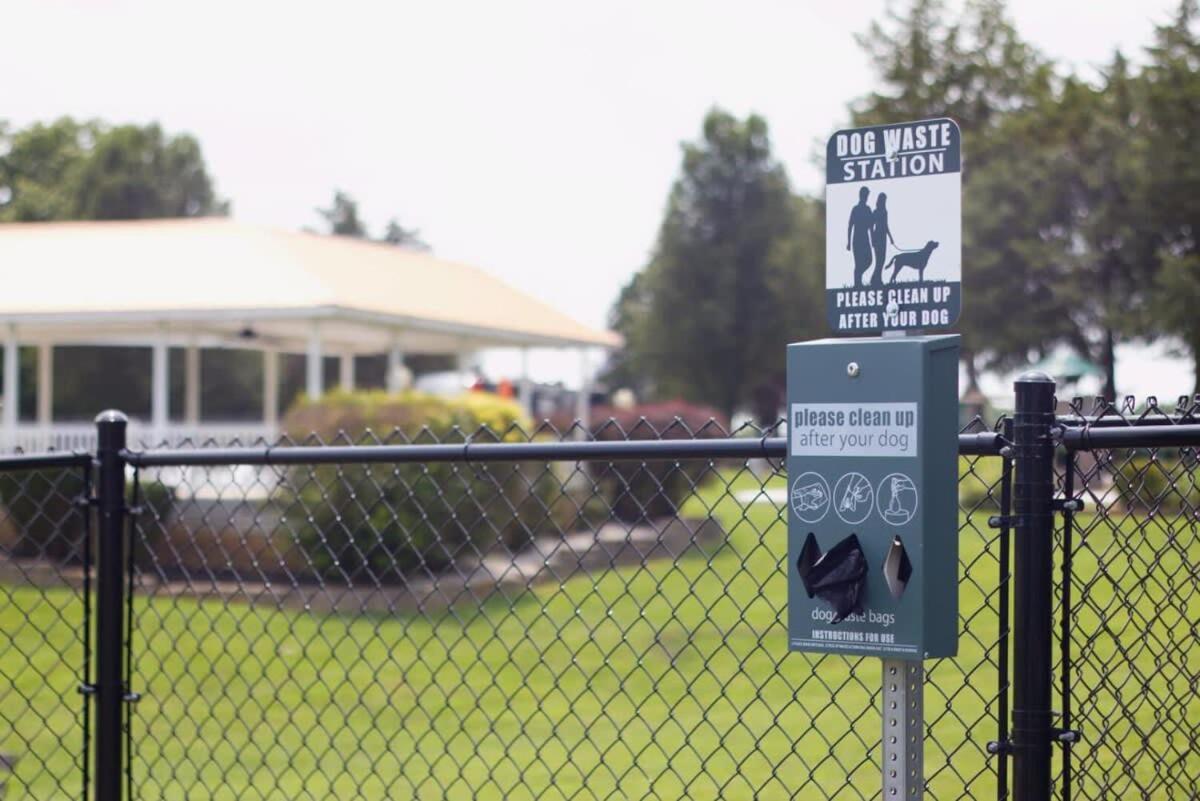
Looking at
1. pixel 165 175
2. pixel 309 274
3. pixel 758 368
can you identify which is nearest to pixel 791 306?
pixel 758 368

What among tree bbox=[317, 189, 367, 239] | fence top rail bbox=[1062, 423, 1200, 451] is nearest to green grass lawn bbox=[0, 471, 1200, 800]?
fence top rail bbox=[1062, 423, 1200, 451]

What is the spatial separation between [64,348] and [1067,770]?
41216mm

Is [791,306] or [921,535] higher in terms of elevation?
[791,306]

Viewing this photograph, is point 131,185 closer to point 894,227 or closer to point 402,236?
point 402,236

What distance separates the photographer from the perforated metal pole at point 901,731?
250 centimetres

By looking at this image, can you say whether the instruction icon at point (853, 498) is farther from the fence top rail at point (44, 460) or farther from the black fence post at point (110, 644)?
the fence top rail at point (44, 460)

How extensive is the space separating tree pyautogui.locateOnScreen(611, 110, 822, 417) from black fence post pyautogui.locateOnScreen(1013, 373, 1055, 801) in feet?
141

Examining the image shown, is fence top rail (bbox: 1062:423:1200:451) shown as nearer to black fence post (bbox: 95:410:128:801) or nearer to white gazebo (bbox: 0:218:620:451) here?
black fence post (bbox: 95:410:128:801)

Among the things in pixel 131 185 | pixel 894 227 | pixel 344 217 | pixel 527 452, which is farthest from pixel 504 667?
pixel 344 217

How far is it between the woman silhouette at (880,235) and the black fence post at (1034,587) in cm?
35

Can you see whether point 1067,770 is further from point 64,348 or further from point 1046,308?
point 64,348

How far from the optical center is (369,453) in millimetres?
3443

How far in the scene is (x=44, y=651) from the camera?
9.79 meters

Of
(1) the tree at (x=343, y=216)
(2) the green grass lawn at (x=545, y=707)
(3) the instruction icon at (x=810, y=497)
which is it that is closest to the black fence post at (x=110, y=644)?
(2) the green grass lawn at (x=545, y=707)
